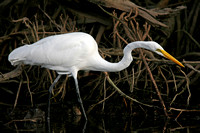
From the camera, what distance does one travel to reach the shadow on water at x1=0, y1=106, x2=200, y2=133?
4586 mm

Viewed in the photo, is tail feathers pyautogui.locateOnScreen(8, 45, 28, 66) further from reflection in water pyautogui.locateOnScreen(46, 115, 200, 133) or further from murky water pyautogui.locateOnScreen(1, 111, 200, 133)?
reflection in water pyautogui.locateOnScreen(46, 115, 200, 133)

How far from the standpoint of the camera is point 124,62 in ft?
15.8

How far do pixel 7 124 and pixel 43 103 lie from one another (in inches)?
49.8

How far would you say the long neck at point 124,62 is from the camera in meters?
4.55

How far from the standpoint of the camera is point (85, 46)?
509 cm

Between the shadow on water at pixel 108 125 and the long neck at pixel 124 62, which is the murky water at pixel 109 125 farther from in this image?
the long neck at pixel 124 62

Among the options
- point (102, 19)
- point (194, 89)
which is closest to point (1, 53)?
point (102, 19)

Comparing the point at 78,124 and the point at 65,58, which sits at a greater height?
the point at 65,58

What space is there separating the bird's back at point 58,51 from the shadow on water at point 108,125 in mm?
851

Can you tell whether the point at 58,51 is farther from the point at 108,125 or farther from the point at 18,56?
the point at 108,125

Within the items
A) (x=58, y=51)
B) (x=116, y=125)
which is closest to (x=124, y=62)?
(x=116, y=125)

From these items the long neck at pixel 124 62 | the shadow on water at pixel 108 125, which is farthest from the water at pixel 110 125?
the long neck at pixel 124 62

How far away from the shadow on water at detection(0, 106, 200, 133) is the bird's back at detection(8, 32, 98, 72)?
2.79ft

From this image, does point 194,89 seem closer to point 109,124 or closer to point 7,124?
point 109,124
